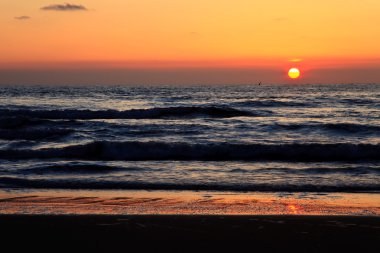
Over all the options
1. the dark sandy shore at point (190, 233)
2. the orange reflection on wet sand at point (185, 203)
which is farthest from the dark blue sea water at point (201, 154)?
the dark sandy shore at point (190, 233)

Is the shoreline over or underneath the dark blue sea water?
over

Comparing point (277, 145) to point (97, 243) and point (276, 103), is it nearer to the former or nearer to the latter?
point (97, 243)

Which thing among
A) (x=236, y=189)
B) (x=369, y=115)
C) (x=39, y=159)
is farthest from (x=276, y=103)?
(x=236, y=189)

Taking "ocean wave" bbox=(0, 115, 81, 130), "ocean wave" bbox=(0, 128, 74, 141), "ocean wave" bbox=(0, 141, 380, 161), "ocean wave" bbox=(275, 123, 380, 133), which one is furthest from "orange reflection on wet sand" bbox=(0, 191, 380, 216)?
"ocean wave" bbox=(0, 115, 81, 130)

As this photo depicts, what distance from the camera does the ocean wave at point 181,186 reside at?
37.0 feet

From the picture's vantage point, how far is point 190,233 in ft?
22.1

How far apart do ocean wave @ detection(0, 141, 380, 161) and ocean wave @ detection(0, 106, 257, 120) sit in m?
14.2

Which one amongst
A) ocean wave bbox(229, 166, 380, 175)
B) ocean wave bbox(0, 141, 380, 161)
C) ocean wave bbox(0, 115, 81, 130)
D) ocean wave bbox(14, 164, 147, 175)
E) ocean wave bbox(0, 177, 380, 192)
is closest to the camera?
ocean wave bbox(0, 177, 380, 192)

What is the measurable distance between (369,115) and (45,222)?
25630 mm

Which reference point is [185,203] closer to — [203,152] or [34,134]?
[203,152]

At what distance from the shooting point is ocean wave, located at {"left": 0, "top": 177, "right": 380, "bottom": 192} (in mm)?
11266

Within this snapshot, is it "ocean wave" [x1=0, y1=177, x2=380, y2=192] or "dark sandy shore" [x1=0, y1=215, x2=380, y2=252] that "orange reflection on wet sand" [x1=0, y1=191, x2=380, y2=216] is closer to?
"ocean wave" [x1=0, y1=177, x2=380, y2=192]

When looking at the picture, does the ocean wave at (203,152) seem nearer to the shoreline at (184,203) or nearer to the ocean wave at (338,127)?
the ocean wave at (338,127)

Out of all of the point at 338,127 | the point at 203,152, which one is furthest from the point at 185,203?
the point at 338,127
